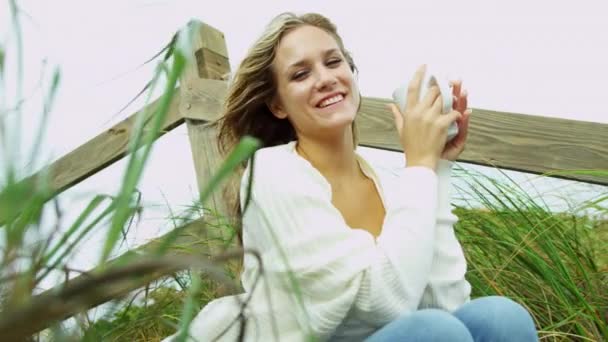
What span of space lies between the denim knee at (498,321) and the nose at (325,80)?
0.54 meters

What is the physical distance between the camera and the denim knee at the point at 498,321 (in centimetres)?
152

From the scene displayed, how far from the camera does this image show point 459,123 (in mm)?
1733

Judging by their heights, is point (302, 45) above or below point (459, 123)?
above

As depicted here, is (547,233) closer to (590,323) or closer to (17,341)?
(590,323)

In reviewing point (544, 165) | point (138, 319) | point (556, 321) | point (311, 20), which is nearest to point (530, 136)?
point (544, 165)

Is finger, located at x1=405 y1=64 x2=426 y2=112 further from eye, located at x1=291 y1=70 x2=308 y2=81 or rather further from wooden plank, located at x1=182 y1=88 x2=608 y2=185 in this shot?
wooden plank, located at x1=182 y1=88 x2=608 y2=185

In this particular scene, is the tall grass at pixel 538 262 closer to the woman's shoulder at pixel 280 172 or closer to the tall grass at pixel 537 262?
the tall grass at pixel 537 262

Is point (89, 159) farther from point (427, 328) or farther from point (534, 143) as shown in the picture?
point (427, 328)

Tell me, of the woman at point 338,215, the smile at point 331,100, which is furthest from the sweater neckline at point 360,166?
the smile at point 331,100

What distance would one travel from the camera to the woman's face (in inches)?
69.4

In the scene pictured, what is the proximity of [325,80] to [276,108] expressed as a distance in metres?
0.21

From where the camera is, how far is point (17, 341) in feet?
1.26

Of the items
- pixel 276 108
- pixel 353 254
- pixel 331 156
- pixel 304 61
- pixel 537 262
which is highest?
pixel 304 61

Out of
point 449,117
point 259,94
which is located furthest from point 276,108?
point 449,117
